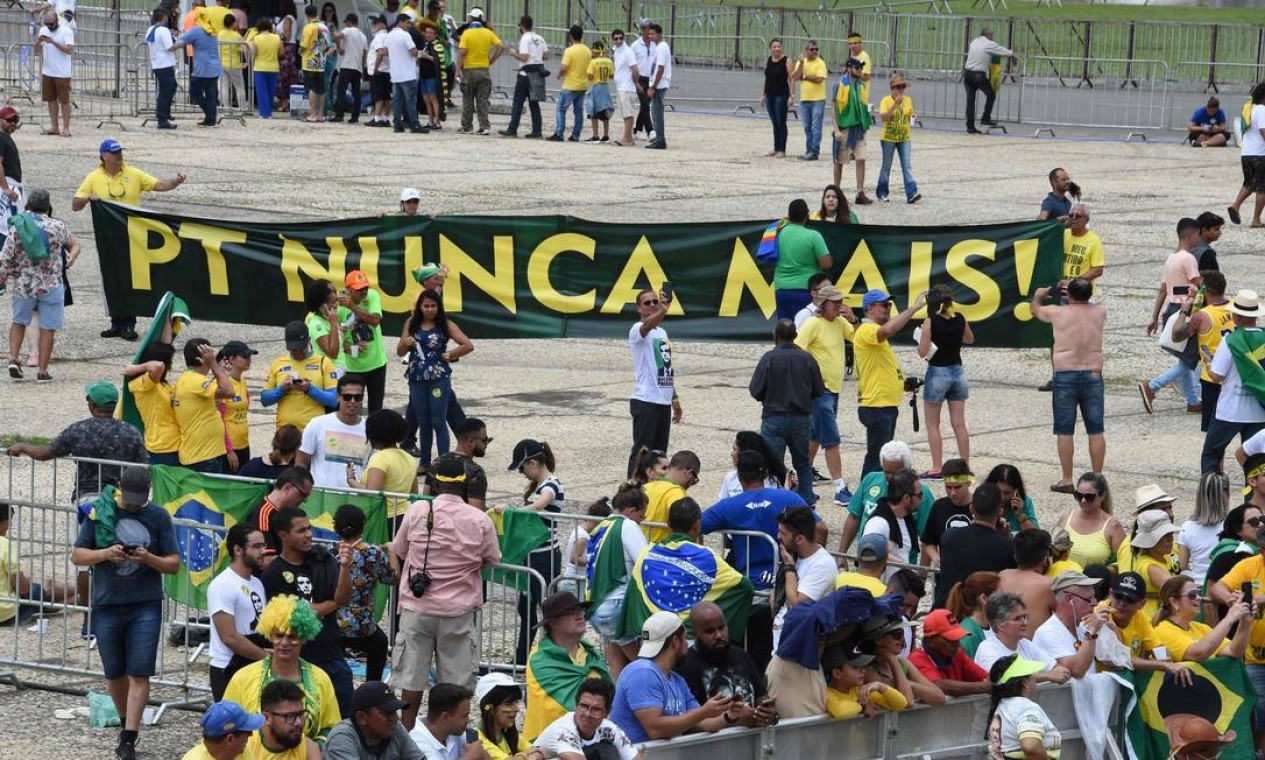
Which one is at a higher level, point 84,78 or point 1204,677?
point 84,78

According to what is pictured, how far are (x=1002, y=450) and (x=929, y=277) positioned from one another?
6.53 ft

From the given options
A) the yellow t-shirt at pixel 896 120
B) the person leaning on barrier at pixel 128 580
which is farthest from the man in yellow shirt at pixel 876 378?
the yellow t-shirt at pixel 896 120

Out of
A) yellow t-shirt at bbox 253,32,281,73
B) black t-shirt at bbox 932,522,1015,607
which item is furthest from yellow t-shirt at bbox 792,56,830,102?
black t-shirt at bbox 932,522,1015,607

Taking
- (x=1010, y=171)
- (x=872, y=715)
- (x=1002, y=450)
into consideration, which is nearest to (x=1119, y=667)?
(x=872, y=715)

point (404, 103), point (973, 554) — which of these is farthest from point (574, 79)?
point (973, 554)

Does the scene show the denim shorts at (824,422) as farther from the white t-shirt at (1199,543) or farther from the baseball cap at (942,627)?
the baseball cap at (942,627)

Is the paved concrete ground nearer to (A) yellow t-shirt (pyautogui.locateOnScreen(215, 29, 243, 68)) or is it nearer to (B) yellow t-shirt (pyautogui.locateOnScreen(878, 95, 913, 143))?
(B) yellow t-shirt (pyautogui.locateOnScreen(878, 95, 913, 143))

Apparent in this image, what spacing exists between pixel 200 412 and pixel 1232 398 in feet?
21.7

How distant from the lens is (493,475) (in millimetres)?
14555

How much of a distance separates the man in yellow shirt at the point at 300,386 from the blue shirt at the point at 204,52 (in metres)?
18.9

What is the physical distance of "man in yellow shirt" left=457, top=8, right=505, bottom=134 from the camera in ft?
101

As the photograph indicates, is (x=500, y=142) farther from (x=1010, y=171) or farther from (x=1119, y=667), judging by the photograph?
(x=1119, y=667)

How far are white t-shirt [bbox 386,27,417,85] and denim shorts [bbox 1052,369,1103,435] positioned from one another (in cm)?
1861

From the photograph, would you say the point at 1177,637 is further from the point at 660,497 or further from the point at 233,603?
the point at 233,603
